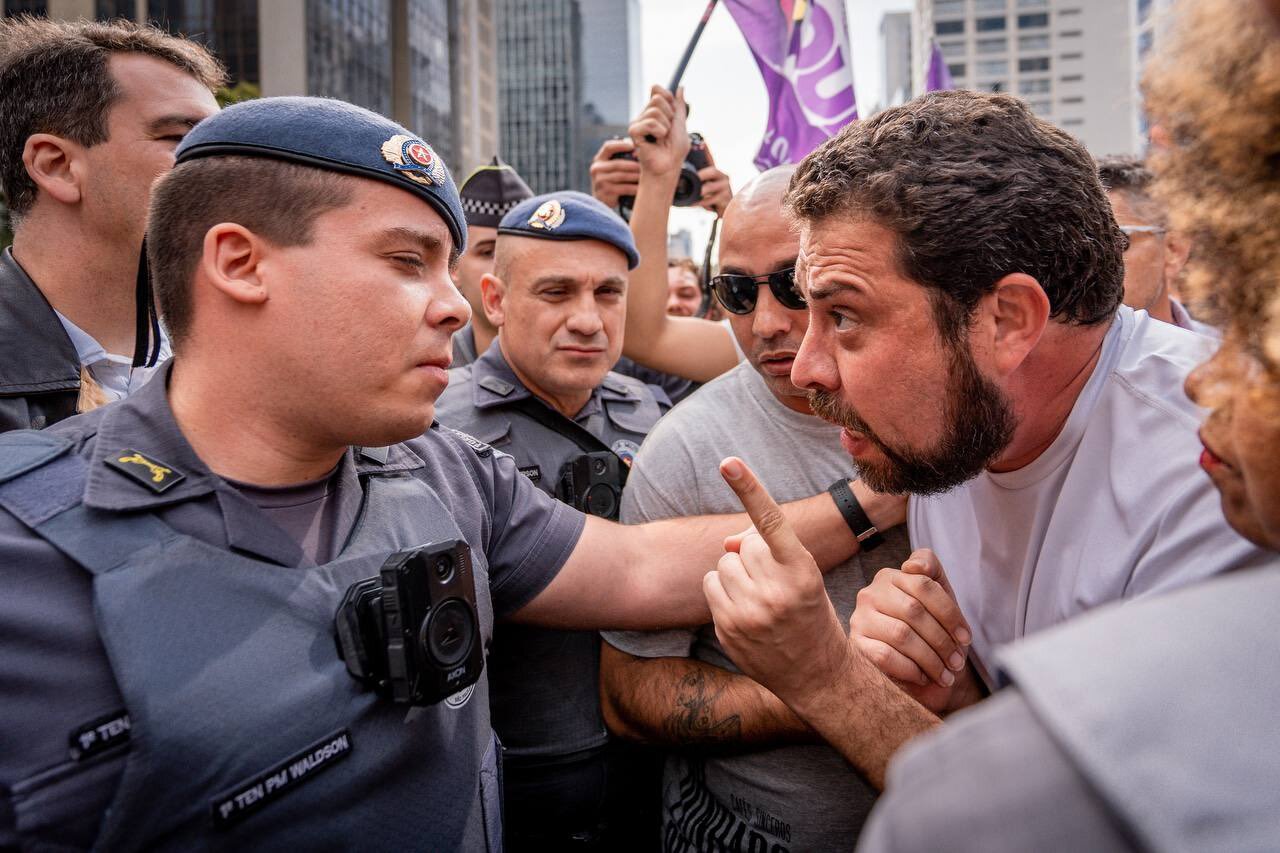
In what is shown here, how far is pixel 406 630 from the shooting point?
1618 mm

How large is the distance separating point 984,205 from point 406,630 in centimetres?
151

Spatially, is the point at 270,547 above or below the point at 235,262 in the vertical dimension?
below

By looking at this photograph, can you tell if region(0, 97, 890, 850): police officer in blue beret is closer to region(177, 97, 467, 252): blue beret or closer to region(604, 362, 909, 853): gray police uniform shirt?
region(177, 97, 467, 252): blue beret

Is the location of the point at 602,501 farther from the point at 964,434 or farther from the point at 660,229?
the point at 964,434

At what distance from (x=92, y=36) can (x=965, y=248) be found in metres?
2.98

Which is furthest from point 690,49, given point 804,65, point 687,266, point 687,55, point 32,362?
point 687,266

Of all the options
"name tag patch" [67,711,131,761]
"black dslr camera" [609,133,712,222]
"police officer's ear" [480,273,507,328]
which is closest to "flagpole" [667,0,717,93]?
"black dslr camera" [609,133,712,222]

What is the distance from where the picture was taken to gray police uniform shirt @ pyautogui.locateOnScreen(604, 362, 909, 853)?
229 cm

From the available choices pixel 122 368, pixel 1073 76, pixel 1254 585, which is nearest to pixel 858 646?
pixel 1254 585

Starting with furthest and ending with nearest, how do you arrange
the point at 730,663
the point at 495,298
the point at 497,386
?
the point at 495,298, the point at 497,386, the point at 730,663

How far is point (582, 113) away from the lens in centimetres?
11494

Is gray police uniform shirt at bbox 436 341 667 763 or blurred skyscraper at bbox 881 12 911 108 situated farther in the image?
blurred skyscraper at bbox 881 12 911 108

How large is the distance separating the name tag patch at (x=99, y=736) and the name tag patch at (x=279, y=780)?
0.62 ft

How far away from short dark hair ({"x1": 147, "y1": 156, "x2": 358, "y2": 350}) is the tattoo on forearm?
158cm
